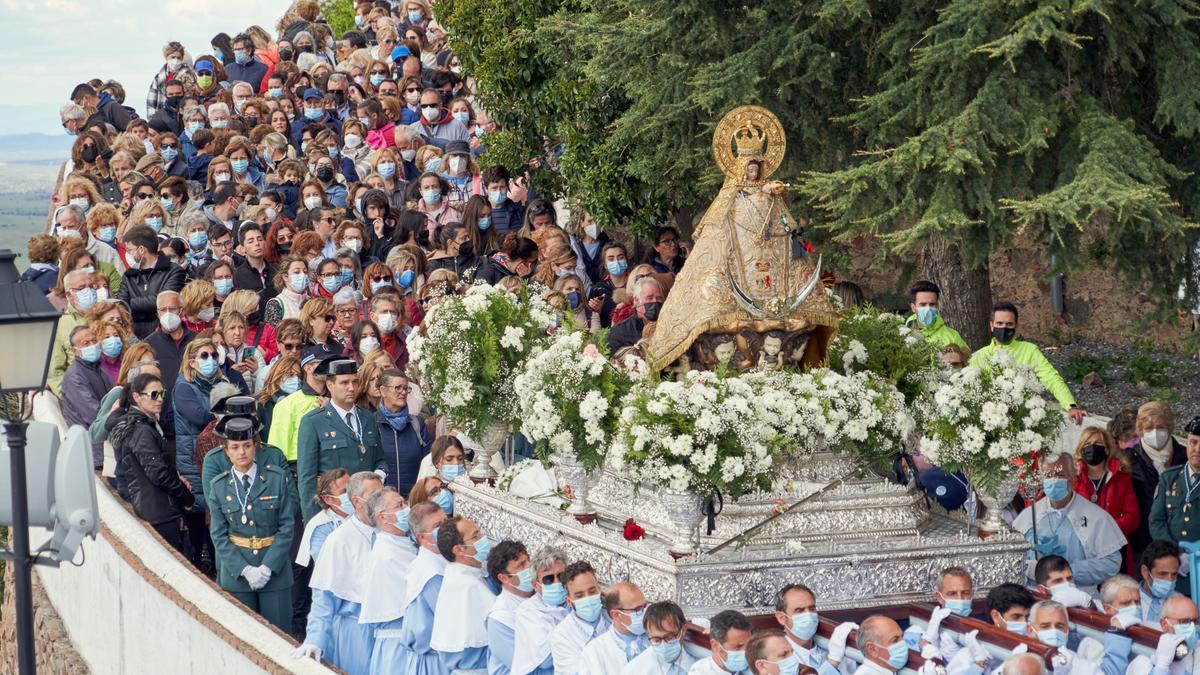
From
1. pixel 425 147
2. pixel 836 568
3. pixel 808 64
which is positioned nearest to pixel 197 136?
pixel 425 147

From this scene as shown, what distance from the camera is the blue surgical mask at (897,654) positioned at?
9180 millimetres

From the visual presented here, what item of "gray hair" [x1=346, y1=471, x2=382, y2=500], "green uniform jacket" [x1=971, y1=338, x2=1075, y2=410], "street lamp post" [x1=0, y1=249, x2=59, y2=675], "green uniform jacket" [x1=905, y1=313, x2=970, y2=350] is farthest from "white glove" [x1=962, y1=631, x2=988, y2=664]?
"street lamp post" [x1=0, y1=249, x2=59, y2=675]

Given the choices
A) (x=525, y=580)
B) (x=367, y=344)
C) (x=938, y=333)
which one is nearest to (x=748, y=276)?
(x=525, y=580)

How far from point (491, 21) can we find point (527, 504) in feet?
25.1

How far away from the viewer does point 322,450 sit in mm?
12555

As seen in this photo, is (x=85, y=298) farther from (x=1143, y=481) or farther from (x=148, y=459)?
(x=1143, y=481)

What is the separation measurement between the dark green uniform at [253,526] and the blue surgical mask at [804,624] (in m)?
3.84

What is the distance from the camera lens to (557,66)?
60.0ft

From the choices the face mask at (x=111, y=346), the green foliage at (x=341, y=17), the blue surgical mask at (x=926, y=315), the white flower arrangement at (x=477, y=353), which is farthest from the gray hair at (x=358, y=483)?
the green foliage at (x=341, y=17)

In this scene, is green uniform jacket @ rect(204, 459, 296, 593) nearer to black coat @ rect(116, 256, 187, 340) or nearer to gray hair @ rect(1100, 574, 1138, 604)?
black coat @ rect(116, 256, 187, 340)

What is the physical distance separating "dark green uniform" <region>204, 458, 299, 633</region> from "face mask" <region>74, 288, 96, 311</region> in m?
3.90

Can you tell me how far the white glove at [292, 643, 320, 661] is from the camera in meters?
10.5

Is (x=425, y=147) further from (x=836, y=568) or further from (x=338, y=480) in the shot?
(x=836, y=568)

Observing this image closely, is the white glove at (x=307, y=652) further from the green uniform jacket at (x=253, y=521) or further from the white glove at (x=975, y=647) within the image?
the white glove at (x=975, y=647)
